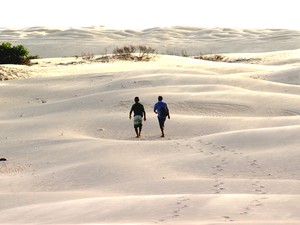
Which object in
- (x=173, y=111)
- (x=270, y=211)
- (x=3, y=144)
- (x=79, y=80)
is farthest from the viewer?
(x=79, y=80)

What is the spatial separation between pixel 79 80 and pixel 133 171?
1444 centimetres

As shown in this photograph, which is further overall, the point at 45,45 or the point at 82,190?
the point at 45,45

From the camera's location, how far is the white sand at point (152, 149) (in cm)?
802

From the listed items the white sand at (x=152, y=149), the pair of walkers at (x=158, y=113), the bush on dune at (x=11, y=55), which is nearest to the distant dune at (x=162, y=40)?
the bush on dune at (x=11, y=55)

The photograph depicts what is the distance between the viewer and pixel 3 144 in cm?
1571

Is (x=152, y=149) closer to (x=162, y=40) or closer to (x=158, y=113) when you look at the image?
(x=158, y=113)

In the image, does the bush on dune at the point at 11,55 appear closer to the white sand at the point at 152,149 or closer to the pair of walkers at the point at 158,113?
the white sand at the point at 152,149

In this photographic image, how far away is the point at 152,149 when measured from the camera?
1348 cm

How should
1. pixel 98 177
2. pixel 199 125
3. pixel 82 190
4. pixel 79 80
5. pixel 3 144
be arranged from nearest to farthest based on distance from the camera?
pixel 82 190
pixel 98 177
pixel 3 144
pixel 199 125
pixel 79 80

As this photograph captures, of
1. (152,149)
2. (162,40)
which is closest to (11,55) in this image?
(152,149)

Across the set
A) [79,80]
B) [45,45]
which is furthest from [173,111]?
[45,45]

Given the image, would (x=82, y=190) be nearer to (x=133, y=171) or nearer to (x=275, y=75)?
(x=133, y=171)

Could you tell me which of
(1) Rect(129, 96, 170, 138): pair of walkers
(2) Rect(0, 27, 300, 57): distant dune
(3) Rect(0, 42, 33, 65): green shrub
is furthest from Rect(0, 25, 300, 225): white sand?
(2) Rect(0, 27, 300, 57): distant dune

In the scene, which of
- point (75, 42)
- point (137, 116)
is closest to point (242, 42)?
point (75, 42)
